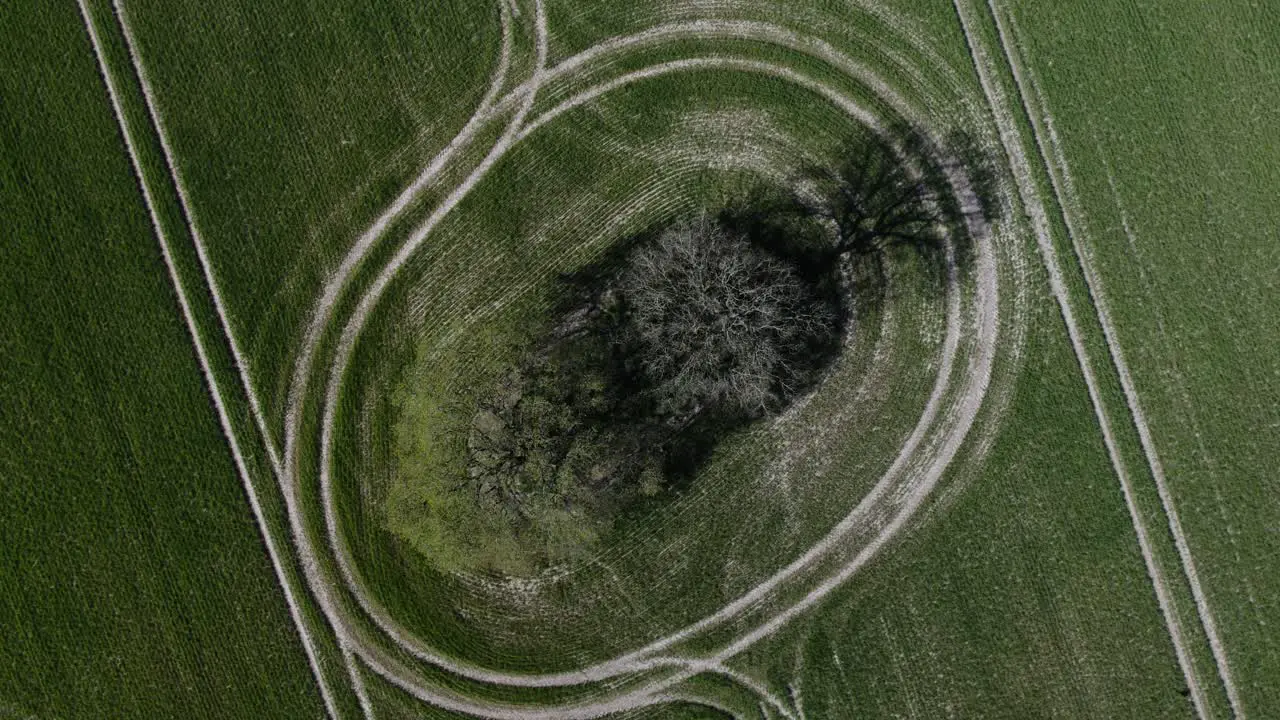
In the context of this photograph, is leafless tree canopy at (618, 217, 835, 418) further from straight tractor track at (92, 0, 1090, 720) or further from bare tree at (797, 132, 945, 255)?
straight tractor track at (92, 0, 1090, 720)

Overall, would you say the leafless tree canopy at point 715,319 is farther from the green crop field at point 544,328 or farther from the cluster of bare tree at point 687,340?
the green crop field at point 544,328

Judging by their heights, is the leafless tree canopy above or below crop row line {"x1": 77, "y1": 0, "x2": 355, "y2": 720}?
below

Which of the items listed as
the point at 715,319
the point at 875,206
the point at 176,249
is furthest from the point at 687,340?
the point at 176,249

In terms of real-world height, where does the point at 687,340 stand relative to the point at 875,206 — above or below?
below

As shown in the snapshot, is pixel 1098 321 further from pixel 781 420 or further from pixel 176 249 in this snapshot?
pixel 176 249

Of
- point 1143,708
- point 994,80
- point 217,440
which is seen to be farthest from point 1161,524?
point 217,440


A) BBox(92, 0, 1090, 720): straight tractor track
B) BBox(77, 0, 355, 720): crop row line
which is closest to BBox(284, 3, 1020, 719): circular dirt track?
BBox(92, 0, 1090, 720): straight tractor track
